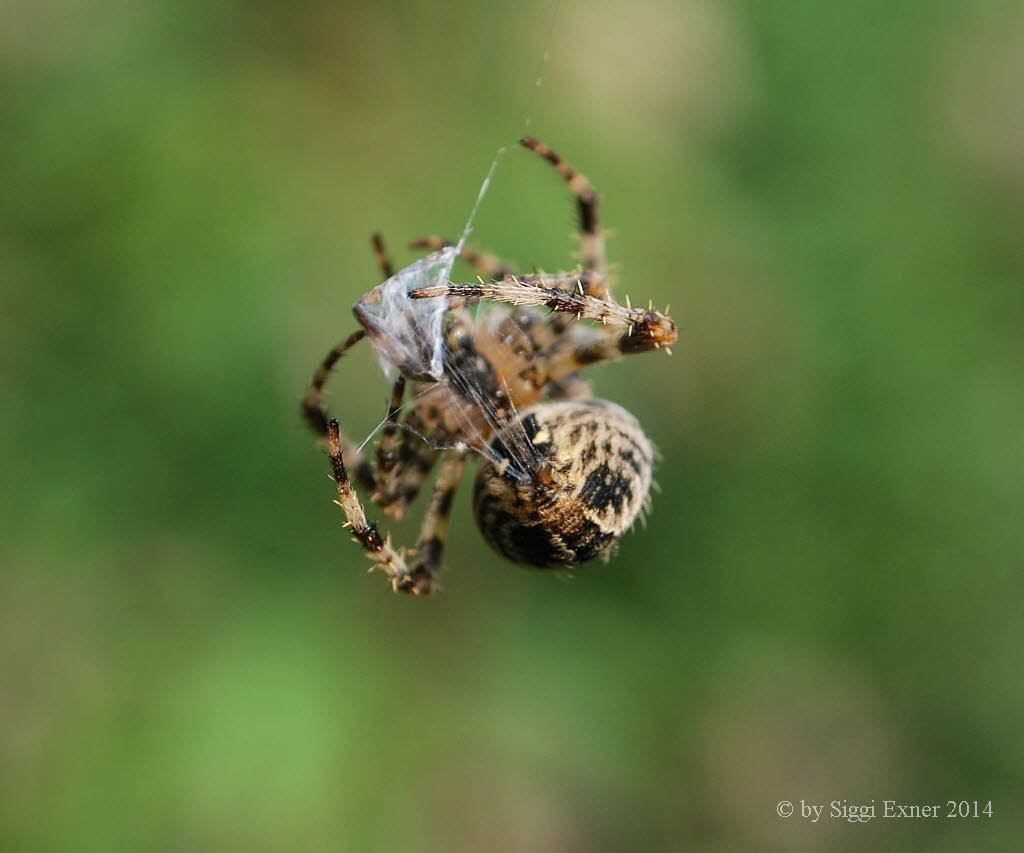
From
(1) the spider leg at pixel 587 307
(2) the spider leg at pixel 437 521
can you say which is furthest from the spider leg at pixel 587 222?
(2) the spider leg at pixel 437 521

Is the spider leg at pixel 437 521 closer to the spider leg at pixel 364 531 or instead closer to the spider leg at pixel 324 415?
the spider leg at pixel 364 531

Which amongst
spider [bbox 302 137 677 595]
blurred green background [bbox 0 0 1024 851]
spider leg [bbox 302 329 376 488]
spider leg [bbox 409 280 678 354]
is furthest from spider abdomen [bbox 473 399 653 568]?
blurred green background [bbox 0 0 1024 851]

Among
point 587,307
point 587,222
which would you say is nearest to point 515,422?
point 587,307

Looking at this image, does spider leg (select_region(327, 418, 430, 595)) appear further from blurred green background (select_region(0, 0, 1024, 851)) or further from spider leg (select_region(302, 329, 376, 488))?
blurred green background (select_region(0, 0, 1024, 851))

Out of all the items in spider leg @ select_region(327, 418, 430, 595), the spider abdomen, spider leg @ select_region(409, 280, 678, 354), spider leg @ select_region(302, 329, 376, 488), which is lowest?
spider leg @ select_region(327, 418, 430, 595)

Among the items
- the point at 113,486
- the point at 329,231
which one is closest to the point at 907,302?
the point at 329,231

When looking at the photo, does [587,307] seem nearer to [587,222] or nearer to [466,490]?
[587,222]

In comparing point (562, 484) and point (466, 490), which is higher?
point (466, 490)
